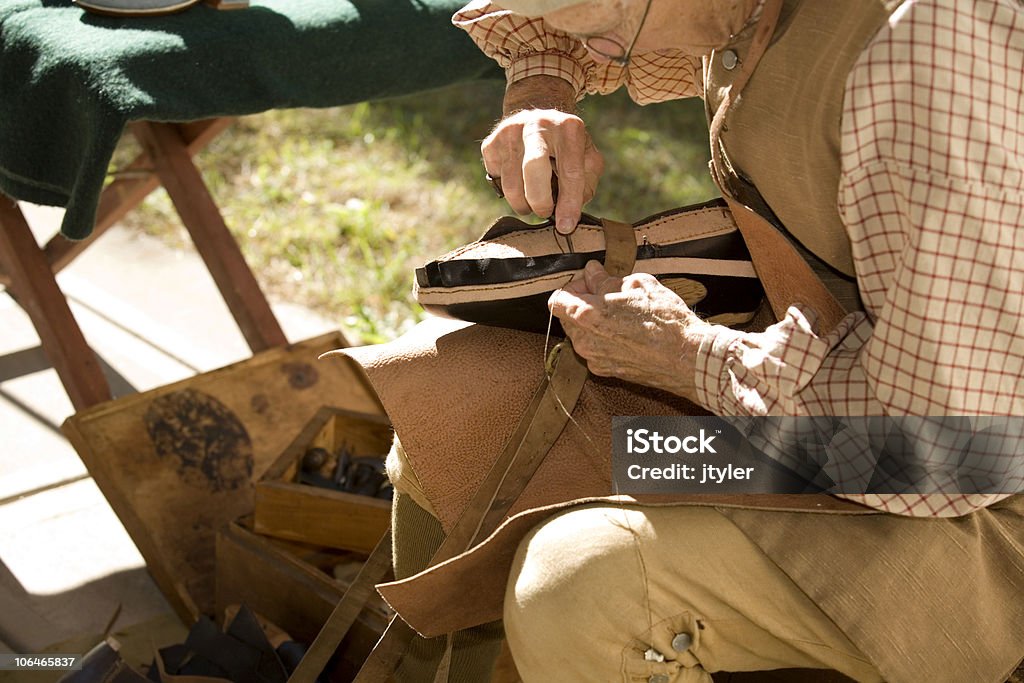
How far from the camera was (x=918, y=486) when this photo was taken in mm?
1184

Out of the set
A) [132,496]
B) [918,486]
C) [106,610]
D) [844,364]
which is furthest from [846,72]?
[106,610]

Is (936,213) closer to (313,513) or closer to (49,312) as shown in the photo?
(313,513)

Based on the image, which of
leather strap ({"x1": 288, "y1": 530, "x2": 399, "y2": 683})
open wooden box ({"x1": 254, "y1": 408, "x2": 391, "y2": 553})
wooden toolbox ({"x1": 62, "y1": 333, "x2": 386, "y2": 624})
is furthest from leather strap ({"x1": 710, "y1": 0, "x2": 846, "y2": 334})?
wooden toolbox ({"x1": 62, "y1": 333, "x2": 386, "y2": 624})

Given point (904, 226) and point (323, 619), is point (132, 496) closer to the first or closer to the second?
point (323, 619)

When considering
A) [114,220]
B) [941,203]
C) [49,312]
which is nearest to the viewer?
[941,203]

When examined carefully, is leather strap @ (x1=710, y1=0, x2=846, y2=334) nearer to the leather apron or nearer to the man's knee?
the leather apron

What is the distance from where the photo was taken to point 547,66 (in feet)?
5.42

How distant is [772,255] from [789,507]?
0.31 m

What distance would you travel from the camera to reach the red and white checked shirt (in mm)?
1056

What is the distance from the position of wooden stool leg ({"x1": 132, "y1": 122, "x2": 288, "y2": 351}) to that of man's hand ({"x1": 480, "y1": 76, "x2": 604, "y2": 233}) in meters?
0.89

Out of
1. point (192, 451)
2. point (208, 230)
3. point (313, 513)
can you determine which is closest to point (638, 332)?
point (313, 513)

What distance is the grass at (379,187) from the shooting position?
3371mm

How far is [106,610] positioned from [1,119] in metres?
0.91

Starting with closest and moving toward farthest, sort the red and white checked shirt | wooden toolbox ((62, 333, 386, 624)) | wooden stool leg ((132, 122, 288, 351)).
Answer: the red and white checked shirt → wooden toolbox ((62, 333, 386, 624)) → wooden stool leg ((132, 122, 288, 351))
